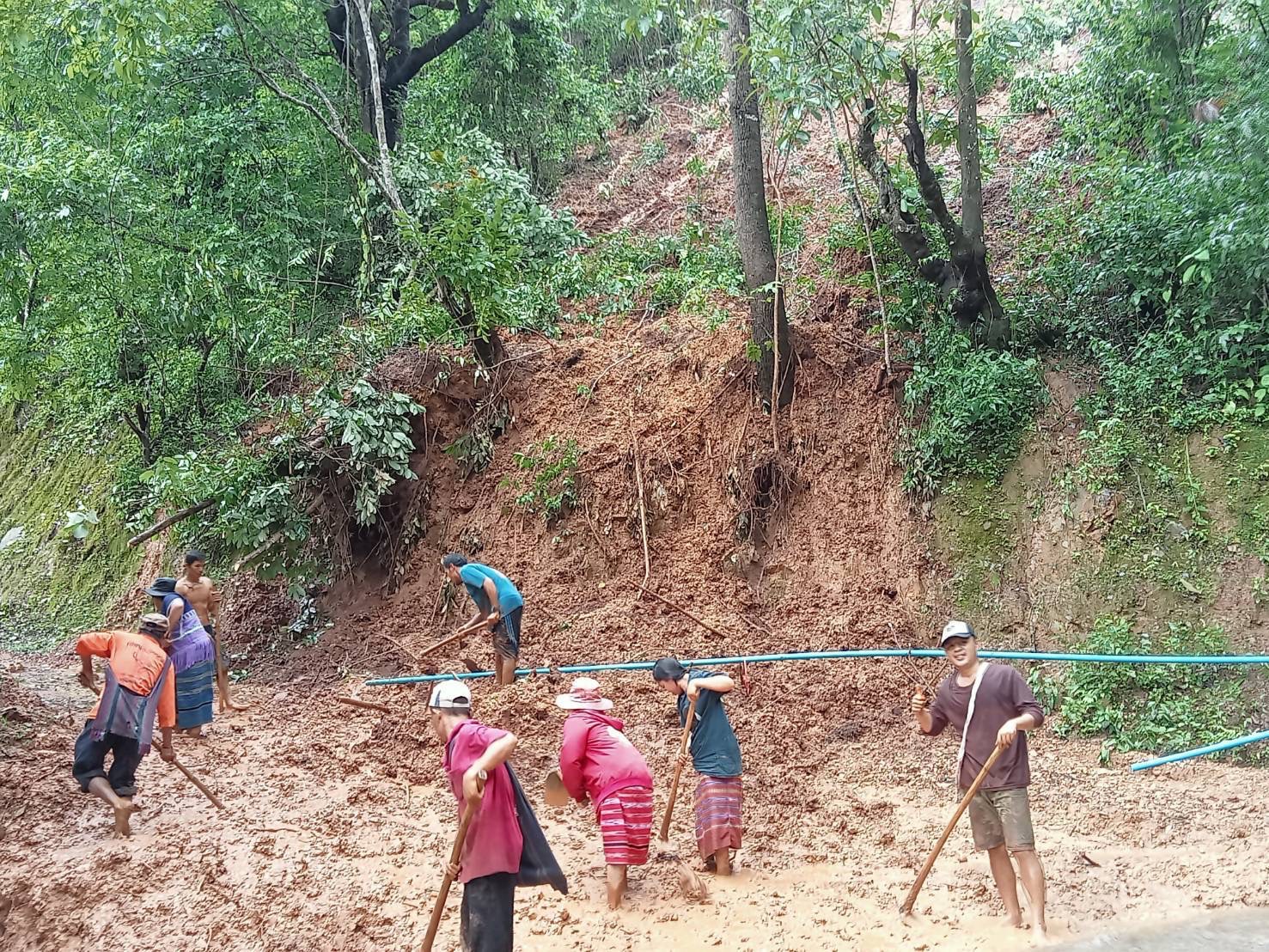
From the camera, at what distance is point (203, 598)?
9.43 metres

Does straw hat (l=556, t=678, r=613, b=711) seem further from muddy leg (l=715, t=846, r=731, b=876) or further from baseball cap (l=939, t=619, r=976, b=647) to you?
baseball cap (l=939, t=619, r=976, b=647)

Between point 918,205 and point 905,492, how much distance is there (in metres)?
3.17

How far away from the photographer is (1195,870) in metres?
5.80

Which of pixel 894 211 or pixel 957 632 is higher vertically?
pixel 894 211

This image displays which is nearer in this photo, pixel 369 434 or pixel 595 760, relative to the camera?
pixel 595 760

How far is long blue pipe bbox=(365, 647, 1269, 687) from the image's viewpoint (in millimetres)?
6828

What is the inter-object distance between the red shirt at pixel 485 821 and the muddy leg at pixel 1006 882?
2693 mm

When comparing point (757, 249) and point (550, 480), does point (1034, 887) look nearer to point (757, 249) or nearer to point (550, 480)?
point (550, 480)

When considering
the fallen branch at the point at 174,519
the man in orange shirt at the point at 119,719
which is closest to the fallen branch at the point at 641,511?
the man in orange shirt at the point at 119,719

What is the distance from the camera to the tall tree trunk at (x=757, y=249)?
10555 mm

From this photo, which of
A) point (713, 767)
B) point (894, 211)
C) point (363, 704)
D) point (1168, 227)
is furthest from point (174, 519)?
point (1168, 227)

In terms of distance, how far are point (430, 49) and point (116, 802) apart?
39.0 feet

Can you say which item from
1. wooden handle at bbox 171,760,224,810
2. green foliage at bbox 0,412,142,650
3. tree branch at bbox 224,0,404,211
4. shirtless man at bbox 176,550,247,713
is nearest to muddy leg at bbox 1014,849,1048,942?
wooden handle at bbox 171,760,224,810

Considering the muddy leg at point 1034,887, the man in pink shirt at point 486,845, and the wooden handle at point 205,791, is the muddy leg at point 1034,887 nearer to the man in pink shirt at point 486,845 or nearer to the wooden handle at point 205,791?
the man in pink shirt at point 486,845
